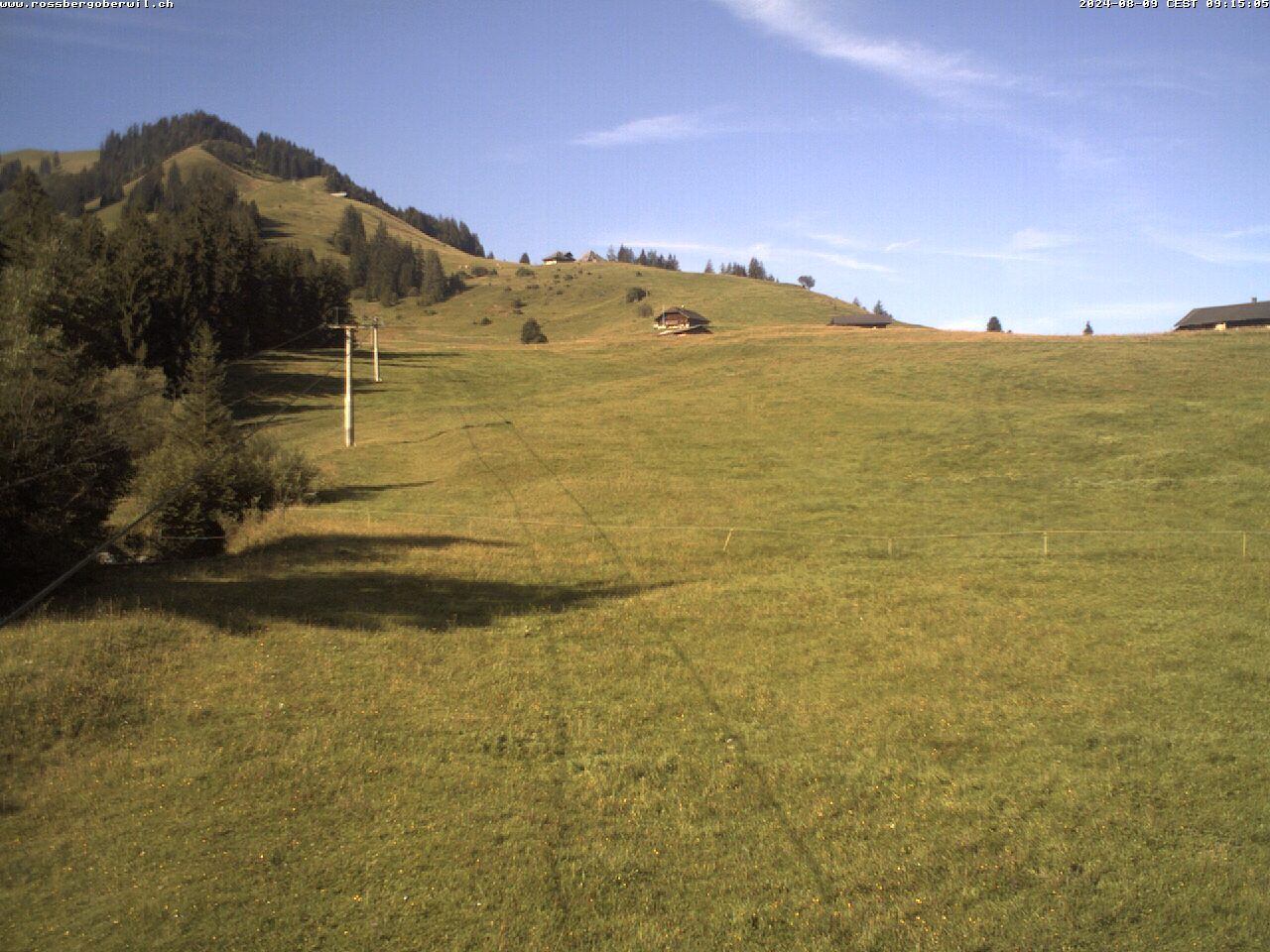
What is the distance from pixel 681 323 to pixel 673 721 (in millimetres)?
104069

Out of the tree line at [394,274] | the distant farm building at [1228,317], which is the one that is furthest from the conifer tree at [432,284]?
the distant farm building at [1228,317]

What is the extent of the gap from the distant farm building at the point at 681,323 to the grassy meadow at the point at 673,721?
76041 millimetres

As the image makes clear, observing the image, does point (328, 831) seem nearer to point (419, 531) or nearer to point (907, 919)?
point (907, 919)

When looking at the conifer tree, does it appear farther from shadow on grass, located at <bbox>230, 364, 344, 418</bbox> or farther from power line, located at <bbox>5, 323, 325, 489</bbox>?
shadow on grass, located at <bbox>230, 364, 344, 418</bbox>

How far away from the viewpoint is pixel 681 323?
382 ft

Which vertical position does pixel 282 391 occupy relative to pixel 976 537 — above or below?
above

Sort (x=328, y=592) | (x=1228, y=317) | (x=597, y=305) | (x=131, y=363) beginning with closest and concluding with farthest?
(x=328, y=592), (x=131, y=363), (x=1228, y=317), (x=597, y=305)

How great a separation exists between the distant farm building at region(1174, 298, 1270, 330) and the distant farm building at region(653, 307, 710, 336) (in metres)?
56.1

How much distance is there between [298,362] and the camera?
261ft

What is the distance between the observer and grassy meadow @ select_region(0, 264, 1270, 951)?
33.2ft

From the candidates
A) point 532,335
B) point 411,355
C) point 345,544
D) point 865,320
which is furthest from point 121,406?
point 865,320

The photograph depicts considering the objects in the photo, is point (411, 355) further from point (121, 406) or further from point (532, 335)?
point (121, 406)

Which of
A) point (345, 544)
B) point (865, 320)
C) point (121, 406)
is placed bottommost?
point (345, 544)

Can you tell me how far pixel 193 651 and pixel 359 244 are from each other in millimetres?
181352
